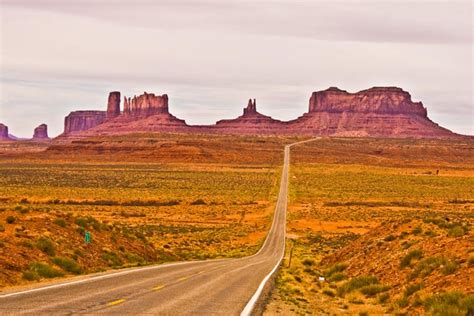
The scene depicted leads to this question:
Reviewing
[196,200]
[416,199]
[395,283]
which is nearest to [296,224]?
[196,200]

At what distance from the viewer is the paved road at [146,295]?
13.0 metres

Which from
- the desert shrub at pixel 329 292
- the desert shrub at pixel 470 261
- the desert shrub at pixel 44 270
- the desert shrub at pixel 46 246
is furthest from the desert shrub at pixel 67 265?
the desert shrub at pixel 470 261

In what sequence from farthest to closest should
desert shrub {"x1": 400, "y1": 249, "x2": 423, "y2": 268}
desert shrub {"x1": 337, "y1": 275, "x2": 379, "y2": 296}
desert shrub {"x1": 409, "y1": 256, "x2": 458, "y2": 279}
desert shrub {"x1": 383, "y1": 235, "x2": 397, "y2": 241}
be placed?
desert shrub {"x1": 383, "y1": 235, "x2": 397, "y2": 241} < desert shrub {"x1": 400, "y1": 249, "x2": 423, "y2": 268} < desert shrub {"x1": 337, "y1": 275, "x2": 379, "y2": 296} < desert shrub {"x1": 409, "y1": 256, "x2": 458, "y2": 279}

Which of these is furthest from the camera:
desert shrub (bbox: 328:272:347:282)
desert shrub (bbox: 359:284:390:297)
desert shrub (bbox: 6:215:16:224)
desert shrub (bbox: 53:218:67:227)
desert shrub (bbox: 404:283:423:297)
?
desert shrub (bbox: 53:218:67:227)

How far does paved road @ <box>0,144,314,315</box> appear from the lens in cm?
1298

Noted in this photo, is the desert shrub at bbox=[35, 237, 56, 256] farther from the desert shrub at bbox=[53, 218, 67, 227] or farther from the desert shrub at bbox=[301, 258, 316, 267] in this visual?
the desert shrub at bbox=[301, 258, 316, 267]

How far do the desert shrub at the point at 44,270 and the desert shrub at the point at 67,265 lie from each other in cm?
109

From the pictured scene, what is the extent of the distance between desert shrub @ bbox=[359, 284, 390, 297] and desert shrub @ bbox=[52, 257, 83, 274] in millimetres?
10313

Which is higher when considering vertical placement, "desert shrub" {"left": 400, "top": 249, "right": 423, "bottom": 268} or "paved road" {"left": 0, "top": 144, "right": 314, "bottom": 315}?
"desert shrub" {"left": 400, "top": 249, "right": 423, "bottom": 268}

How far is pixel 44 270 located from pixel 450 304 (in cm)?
1313

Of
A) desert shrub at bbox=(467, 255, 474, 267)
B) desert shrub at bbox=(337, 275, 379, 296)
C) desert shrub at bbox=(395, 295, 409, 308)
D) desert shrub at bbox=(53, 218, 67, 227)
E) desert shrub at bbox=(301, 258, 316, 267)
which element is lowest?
desert shrub at bbox=(301, 258, 316, 267)

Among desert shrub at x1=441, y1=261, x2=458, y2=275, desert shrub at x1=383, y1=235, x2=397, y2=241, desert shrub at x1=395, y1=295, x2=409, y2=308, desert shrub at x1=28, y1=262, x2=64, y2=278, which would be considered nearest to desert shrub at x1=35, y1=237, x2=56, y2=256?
desert shrub at x1=28, y1=262, x2=64, y2=278

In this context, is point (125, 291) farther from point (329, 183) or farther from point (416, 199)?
point (329, 183)

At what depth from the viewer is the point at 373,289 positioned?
1934 cm
